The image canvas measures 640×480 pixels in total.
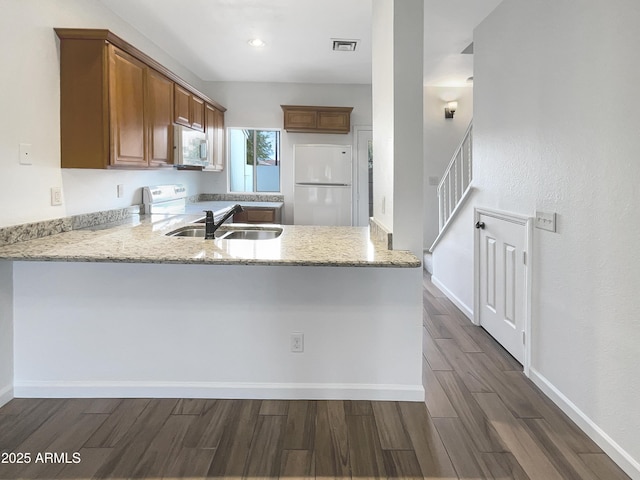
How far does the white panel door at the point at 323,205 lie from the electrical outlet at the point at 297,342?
10.9 ft

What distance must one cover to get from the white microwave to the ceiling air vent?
5.39 ft

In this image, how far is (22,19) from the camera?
2.42 meters

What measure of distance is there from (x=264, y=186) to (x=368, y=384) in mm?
4270

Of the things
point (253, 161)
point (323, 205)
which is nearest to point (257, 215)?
point (323, 205)

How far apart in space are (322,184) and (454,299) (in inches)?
88.3

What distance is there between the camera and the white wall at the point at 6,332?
7.36 ft

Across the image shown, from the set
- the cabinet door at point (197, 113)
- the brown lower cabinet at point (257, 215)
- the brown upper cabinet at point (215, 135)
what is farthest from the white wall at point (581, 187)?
the brown upper cabinet at point (215, 135)

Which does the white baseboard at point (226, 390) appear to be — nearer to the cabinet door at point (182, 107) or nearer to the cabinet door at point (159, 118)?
the cabinet door at point (159, 118)

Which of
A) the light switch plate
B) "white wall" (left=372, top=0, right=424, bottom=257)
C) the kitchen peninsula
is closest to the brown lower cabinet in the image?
the kitchen peninsula

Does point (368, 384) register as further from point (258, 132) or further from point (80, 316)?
point (258, 132)

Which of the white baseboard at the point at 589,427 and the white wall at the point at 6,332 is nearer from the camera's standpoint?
the white baseboard at the point at 589,427

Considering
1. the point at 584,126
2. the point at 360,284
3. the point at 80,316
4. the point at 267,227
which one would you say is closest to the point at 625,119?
the point at 584,126

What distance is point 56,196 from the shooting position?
2.79 m

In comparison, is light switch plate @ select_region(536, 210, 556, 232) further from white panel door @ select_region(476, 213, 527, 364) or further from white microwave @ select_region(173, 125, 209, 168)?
white microwave @ select_region(173, 125, 209, 168)
